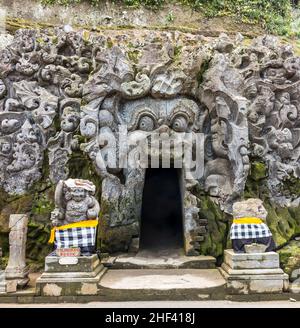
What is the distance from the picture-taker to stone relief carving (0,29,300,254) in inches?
330

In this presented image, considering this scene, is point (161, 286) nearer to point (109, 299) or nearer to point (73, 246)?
point (109, 299)

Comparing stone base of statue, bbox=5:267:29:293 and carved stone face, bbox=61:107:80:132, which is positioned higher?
carved stone face, bbox=61:107:80:132

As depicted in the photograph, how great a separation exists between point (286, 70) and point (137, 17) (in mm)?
6487

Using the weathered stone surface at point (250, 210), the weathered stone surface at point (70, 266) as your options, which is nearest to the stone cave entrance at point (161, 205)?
the weathered stone surface at point (250, 210)

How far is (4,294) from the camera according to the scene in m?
6.56

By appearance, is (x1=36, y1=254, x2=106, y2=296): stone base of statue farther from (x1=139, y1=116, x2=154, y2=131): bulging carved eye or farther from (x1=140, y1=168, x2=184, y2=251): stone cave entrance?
(x1=140, y1=168, x2=184, y2=251): stone cave entrance

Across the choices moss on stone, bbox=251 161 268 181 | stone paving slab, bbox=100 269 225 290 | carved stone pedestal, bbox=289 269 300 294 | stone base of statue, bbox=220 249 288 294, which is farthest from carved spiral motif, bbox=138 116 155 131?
carved stone pedestal, bbox=289 269 300 294

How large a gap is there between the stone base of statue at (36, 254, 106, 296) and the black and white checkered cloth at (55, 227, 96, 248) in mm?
212

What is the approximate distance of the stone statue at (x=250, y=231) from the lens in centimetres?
682

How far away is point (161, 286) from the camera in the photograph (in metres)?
6.69

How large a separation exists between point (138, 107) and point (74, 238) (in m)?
3.08

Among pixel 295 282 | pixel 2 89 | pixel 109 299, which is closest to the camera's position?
pixel 109 299

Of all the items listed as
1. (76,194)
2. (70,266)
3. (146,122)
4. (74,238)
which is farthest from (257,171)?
(70,266)

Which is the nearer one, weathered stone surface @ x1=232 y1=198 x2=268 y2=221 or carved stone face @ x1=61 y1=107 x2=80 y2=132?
weathered stone surface @ x1=232 y1=198 x2=268 y2=221
